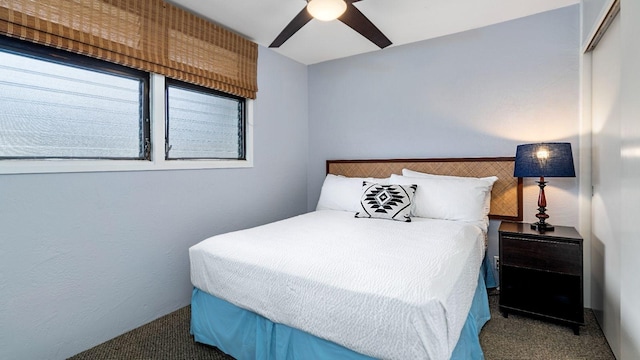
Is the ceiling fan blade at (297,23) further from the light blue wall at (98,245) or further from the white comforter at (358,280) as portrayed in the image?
the white comforter at (358,280)

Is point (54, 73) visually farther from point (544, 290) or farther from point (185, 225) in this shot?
point (544, 290)

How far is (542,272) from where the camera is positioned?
2248mm

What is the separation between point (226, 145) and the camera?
9.86 ft

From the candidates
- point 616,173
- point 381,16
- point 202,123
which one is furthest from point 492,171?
point 202,123

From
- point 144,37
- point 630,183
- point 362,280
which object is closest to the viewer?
point 362,280

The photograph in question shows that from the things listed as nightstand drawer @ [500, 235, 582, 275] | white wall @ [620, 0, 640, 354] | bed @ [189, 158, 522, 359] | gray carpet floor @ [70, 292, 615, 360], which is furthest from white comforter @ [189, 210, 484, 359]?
white wall @ [620, 0, 640, 354]

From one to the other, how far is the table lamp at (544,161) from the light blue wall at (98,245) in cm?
236

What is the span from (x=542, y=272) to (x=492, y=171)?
905 mm

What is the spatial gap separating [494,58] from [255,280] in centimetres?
275

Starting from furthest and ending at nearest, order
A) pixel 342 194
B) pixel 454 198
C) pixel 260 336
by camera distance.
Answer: pixel 342 194
pixel 454 198
pixel 260 336

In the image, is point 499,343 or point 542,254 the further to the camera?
point 542,254

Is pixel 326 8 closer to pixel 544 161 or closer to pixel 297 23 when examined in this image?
pixel 297 23

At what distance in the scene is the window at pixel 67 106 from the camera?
1.70m

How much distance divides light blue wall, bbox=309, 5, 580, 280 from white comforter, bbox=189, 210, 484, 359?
103 cm
